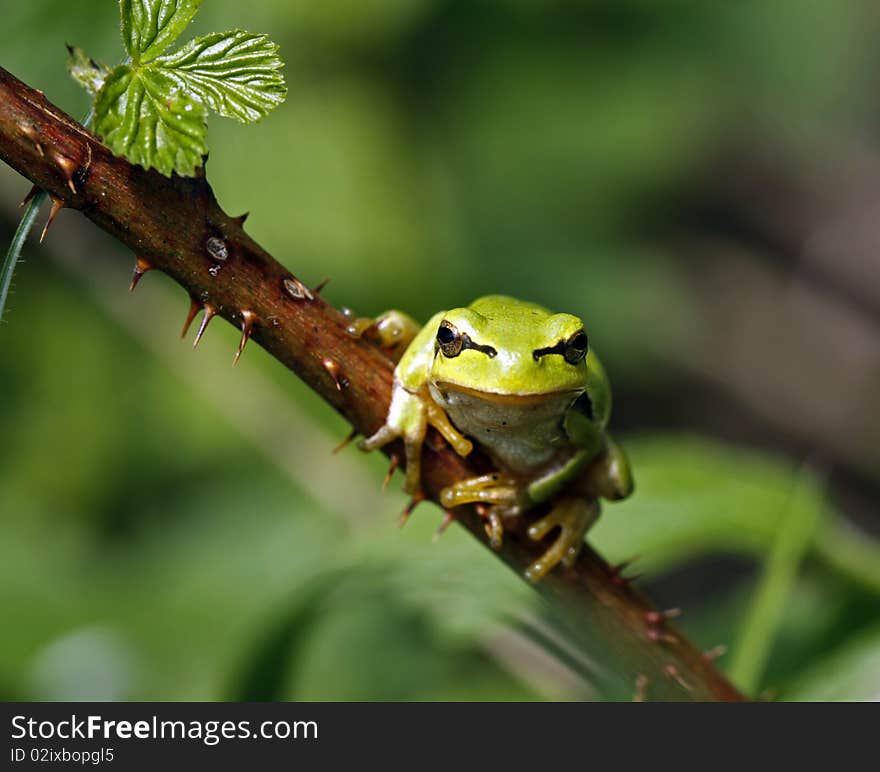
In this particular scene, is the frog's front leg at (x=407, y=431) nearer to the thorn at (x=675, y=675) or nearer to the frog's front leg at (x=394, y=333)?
the frog's front leg at (x=394, y=333)

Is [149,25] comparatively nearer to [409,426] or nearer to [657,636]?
[409,426]

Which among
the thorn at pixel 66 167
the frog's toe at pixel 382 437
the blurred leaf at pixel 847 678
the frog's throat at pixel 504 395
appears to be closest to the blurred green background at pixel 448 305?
the blurred leaf at pixel 847 678

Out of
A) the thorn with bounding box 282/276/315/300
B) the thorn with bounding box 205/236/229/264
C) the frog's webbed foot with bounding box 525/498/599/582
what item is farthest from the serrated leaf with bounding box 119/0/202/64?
the frog's webbed foot with bounding box 525/498/599/582

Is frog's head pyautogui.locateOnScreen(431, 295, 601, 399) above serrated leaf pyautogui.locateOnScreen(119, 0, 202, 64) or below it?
below

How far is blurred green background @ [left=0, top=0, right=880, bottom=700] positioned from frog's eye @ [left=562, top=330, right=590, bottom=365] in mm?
933

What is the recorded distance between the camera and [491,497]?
7.19 feet

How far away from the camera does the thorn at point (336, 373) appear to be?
6.19 feet

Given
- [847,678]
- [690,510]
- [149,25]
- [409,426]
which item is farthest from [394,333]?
[847,678]

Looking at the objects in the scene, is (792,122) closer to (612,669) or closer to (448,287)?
(448,287)

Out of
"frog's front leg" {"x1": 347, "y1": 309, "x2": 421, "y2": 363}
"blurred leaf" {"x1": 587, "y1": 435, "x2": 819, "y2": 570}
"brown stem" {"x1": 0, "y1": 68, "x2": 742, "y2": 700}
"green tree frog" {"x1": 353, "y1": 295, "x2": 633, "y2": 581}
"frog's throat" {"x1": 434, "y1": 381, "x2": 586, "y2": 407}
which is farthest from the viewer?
"blurred leaf" {"x1": 587, "y1": 435, "x2": 819, "y2": 570}

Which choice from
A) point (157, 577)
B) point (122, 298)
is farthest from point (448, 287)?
point (157, 577)

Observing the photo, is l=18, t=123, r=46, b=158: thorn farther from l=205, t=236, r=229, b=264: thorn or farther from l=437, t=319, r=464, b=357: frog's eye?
l=437, t=319, r=464, b=357: frog's eye

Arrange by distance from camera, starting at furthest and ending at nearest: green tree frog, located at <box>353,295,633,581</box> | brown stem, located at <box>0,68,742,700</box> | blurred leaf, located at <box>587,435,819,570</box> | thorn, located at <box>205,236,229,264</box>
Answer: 1. blurred leaf, located at <box>587,435,819,570</box>
2. green tree frog, located at <box>353,295,633,581</box>
3. thorn, located at <box>205,236,229,264</box>
4. brown stem, located at <box>0,68,742,700</box>

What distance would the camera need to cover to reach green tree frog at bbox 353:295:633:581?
221 centimetres
